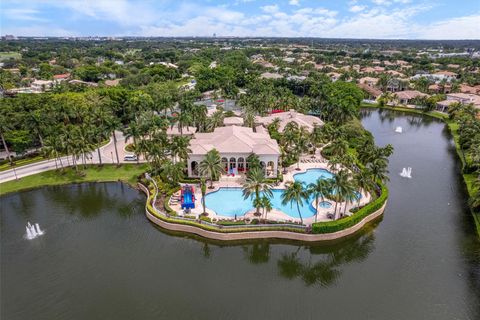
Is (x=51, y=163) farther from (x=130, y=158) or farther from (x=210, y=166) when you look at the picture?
(x=210, y=166)

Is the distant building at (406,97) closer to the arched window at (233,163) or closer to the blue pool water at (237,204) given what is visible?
the blue pool water at (237,204)

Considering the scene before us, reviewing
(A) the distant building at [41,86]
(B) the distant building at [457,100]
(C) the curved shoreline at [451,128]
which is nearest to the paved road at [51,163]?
(C) the curved shoreline at [451,128]

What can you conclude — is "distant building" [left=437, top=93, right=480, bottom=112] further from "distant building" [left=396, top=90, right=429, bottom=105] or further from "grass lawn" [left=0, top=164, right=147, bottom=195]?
"grass lawn" [left=0, top=164, right=147, bottom=195]

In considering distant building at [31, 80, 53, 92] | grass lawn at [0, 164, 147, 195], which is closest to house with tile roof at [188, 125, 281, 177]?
grass lawn at [0, 164, 147, 195]

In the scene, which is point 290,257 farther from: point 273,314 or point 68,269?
point 68,269

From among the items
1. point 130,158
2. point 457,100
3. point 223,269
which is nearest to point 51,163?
point 130,158

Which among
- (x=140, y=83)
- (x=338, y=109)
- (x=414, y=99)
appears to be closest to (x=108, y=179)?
(x=338, y=109)
